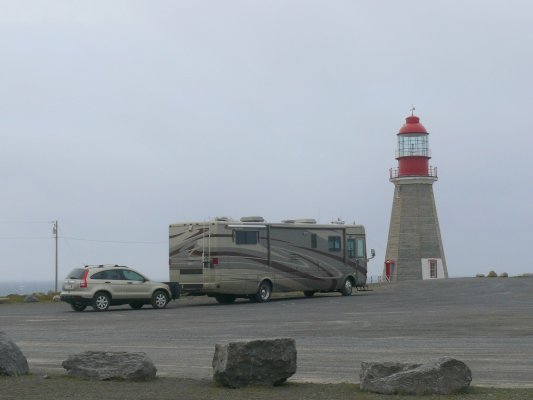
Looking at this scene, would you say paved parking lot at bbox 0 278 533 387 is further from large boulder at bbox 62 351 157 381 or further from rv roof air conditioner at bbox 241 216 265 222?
rv roof air conditioner at bbox 241 216 265 222

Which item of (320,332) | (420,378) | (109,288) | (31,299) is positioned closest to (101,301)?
(109,288)

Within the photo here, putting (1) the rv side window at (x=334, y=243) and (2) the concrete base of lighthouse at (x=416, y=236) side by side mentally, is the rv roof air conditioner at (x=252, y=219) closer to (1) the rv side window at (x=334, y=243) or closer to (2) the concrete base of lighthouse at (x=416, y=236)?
(1) the rv side window at (x=334, y=243)

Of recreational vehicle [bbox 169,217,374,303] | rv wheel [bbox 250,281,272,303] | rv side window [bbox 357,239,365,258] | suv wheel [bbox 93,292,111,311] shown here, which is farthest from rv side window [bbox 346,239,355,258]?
suv wheel [bbox 93,292,111,311]

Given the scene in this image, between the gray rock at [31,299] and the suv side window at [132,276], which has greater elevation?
the suv side window at [132,276]

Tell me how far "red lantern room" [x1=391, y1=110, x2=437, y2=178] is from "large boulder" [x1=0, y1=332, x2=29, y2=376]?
50.8 m

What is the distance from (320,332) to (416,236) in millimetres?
43364

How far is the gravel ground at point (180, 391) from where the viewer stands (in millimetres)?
9867

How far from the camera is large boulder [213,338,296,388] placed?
10.6m

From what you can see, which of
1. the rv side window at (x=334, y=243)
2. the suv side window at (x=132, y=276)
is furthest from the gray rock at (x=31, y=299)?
the rv side window at (x=334, y=243)

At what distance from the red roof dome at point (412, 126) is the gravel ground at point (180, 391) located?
50.9 metres

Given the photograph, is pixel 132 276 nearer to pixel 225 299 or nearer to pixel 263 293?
pixel 225 299

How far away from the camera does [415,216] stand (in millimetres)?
61656

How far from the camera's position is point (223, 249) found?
31.8 m

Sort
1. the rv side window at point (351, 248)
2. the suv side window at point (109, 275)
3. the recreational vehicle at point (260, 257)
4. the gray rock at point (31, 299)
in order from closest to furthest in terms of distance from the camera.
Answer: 1. the suv side window at point (109, 275)
2. the recreational vehicle at point (260, 257)
3. the rv side window at point (351, 248)
4. the gray rock at point (31, 299)
